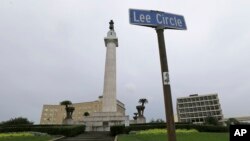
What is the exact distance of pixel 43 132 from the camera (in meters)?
30.5

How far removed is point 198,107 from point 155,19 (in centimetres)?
14539

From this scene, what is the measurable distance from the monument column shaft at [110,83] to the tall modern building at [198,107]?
97473 millimetres

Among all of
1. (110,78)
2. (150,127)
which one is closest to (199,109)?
(110,78)

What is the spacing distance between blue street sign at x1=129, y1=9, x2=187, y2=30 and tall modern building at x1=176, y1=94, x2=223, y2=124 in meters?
137

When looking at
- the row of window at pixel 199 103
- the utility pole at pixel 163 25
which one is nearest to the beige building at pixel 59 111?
the row of window at pixel 199 103

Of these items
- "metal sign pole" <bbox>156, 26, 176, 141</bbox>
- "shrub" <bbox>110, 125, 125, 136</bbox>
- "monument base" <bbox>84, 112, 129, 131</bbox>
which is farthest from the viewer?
"monument base" <bbox>84, 112, 129, 131</bbox>

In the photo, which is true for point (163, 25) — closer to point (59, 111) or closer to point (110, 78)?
point (110, 78)

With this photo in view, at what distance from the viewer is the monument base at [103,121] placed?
44156 millimetres

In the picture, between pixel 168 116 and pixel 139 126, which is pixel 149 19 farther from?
pixel 139 126

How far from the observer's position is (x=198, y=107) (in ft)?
475

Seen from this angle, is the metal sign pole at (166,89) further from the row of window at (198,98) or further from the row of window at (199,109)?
the row of window at (198,98)

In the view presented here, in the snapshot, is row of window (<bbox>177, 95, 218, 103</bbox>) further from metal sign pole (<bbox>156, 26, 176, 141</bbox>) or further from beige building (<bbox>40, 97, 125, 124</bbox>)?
metal sign pole (<bbox>156, 26, 176, 141</bbox>)

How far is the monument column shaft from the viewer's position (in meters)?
47.0

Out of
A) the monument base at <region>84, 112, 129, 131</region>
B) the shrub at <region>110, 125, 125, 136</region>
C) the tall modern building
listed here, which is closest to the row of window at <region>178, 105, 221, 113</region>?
the tall modern building
